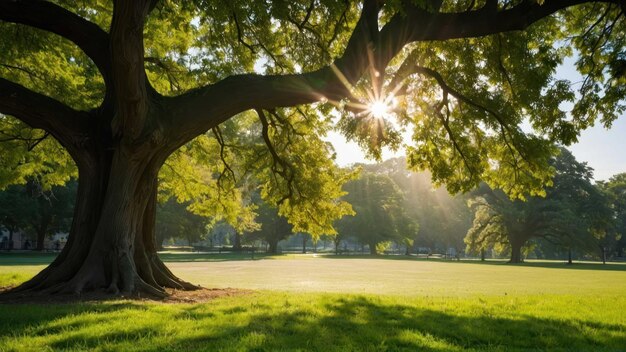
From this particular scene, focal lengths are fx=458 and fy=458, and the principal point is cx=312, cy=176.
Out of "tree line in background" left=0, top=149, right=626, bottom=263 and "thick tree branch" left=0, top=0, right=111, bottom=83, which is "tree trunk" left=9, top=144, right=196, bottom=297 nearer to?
"thick tree branch" left=0, top=0, right=111, bottom=83

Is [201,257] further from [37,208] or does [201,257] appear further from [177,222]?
[37,208]

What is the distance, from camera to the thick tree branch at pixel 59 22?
394 inches

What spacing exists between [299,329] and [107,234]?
6595 millimetres

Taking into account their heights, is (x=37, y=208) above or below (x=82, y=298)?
above

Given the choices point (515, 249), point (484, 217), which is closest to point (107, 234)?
point (484, 217)

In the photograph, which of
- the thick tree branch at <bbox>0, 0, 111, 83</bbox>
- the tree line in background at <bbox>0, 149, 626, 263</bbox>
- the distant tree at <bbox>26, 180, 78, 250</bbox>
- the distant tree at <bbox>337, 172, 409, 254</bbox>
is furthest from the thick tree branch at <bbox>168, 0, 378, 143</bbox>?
the distant tree at <bbox>337, 172, 409, 254</bbox>

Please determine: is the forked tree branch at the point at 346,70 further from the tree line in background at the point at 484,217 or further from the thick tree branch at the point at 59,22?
the tree line in background at the point at 484,217

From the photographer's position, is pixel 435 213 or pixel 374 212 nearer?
pixel 374 212

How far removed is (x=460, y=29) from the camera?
A: 11047 millimetres

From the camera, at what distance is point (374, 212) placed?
232 ft

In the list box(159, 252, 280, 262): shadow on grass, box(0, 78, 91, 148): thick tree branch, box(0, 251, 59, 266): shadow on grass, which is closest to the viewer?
box(0, 78, 91, 148): thick tree branch

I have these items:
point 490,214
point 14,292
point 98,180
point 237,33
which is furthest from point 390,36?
point 490,214

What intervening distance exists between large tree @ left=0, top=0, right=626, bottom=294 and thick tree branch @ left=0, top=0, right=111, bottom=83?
3cm

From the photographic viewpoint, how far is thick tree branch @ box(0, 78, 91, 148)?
1045cm
